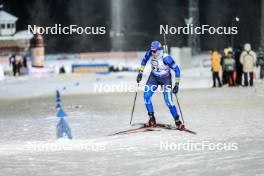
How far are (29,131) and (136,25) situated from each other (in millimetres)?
75542

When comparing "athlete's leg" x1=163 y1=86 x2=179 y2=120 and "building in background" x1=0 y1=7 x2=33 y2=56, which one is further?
"building in background" x1=0 y1=7 x2=33 y2=56

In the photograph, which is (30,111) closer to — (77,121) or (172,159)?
(77,121)

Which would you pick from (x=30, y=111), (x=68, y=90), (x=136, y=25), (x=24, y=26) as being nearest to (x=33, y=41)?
(x=68, y=90)

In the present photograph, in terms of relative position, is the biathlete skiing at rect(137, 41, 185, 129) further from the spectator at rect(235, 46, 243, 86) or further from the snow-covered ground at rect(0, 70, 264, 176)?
the spectator at rect(235, 46, 243, 86)

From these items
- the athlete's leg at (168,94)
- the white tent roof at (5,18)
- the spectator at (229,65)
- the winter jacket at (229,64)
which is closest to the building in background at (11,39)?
the white tent roof at (5,18)

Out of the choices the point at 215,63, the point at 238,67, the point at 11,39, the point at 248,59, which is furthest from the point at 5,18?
the point at 248,59

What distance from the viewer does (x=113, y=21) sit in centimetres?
8444
